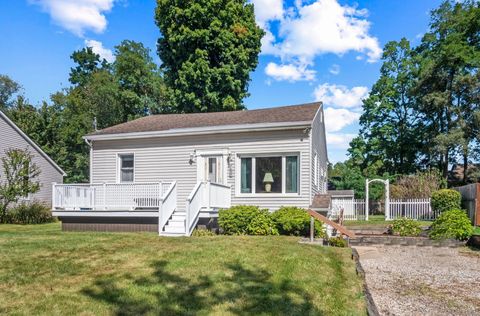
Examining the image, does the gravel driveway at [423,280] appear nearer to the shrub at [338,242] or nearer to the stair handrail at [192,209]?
the shrub at [338,242]

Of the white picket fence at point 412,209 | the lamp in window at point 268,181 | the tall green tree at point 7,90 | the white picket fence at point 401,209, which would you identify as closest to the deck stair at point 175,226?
the lamp in window at point 268,181

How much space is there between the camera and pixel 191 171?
13539 millimetres

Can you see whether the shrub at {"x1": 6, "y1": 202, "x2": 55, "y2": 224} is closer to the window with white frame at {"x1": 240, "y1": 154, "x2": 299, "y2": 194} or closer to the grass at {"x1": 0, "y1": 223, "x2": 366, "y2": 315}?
the grass at {"x1": 0, "y1": 223, "x2": 366, "y2": 315}

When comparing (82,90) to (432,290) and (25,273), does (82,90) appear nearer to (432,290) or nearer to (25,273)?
(25,273)

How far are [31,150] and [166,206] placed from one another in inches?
572

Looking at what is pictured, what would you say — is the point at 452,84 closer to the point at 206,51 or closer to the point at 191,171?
the point at 206,51

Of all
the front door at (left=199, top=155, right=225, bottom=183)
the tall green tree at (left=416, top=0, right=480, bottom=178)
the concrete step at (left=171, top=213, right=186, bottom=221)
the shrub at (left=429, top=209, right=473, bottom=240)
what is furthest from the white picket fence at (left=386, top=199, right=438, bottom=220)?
the concrete step at (left=171, top=213, right=186, bottom=221)

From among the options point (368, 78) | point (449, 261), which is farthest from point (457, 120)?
point (449, 261)

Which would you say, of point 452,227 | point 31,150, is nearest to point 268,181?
point 452,227

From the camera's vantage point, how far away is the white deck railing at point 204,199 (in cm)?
1050

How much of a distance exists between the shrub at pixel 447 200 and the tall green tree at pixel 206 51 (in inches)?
588

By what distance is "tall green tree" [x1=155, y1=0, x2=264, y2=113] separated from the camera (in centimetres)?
2612

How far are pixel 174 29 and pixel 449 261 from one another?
23954mm

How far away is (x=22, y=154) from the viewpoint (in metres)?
18.4
